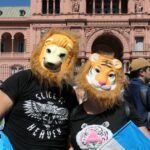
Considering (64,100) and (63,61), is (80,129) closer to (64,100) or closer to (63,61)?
(64,100)

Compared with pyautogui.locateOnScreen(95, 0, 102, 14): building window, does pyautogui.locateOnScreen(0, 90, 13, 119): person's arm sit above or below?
below

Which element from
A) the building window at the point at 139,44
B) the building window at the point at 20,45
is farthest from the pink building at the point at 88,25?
the building window at the point at 20,45

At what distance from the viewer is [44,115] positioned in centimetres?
390

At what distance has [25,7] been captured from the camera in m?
53.4

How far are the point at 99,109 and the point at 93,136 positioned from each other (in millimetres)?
279

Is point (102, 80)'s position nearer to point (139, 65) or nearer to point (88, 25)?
point (139, 65)

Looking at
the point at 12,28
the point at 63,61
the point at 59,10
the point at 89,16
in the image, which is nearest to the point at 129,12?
the point at 89,16

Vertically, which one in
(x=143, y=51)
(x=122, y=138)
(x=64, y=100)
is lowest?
(x=143, y=51)

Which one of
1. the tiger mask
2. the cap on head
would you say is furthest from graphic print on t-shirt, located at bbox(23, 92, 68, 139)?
the cap on head

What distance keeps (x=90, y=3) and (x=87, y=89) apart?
146 ft

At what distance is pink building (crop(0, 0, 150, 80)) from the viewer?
43688 mm

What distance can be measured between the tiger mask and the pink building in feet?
123

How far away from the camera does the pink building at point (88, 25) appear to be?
4369 centimetres

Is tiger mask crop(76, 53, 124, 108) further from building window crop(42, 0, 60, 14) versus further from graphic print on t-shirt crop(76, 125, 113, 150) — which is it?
building window crop(42, 0, 60, 14)
